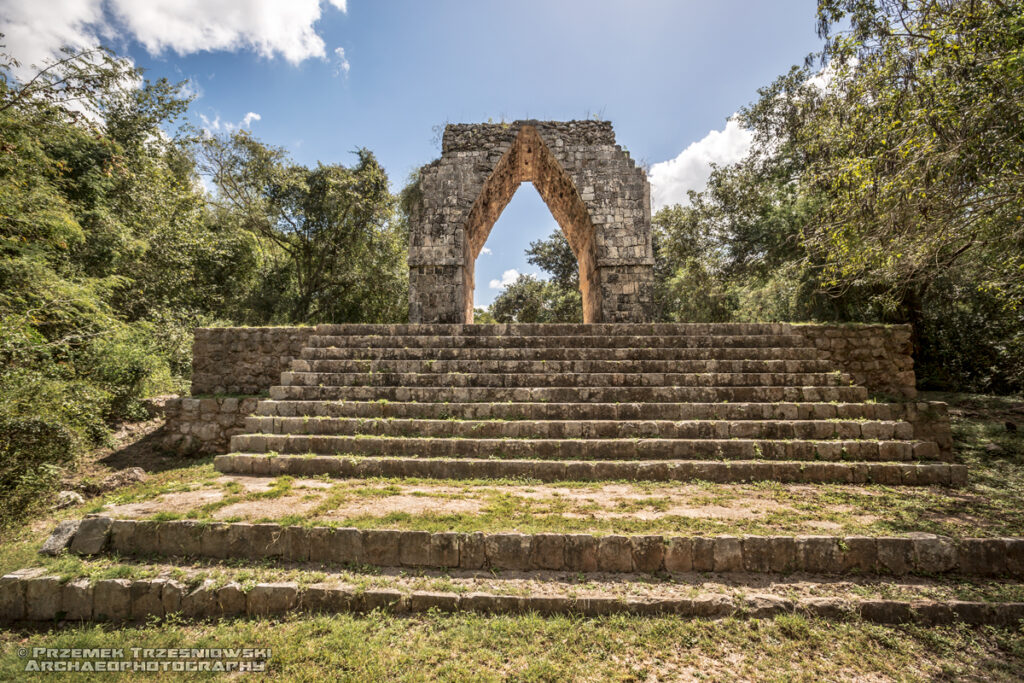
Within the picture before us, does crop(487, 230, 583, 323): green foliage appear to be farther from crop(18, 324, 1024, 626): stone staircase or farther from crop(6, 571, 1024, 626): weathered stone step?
crop(6, 571, 1024, 626): weathered stone step

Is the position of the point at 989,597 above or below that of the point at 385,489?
below

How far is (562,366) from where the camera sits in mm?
6477

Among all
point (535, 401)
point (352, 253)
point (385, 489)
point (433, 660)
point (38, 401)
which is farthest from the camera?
point (352, 253)

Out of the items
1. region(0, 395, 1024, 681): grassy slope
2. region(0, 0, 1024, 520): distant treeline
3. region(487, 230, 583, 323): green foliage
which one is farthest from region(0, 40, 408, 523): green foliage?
region(487, 230, 583, 323): green foliage

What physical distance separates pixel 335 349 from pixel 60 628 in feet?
14.8

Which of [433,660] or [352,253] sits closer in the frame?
[433,660]

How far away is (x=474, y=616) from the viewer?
8.64 ft

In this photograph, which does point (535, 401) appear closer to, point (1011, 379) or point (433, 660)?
point (433, 660)

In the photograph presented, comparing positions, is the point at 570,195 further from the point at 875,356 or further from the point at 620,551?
the point at 620,551

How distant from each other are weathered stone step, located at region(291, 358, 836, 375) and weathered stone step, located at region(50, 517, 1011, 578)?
340 centimetres

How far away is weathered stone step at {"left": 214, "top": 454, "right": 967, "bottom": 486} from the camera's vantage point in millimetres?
4469

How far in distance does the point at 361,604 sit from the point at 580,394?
387 cm

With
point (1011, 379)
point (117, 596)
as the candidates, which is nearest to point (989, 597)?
point (117, 596)

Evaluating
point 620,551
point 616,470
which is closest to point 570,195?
point 616,470
